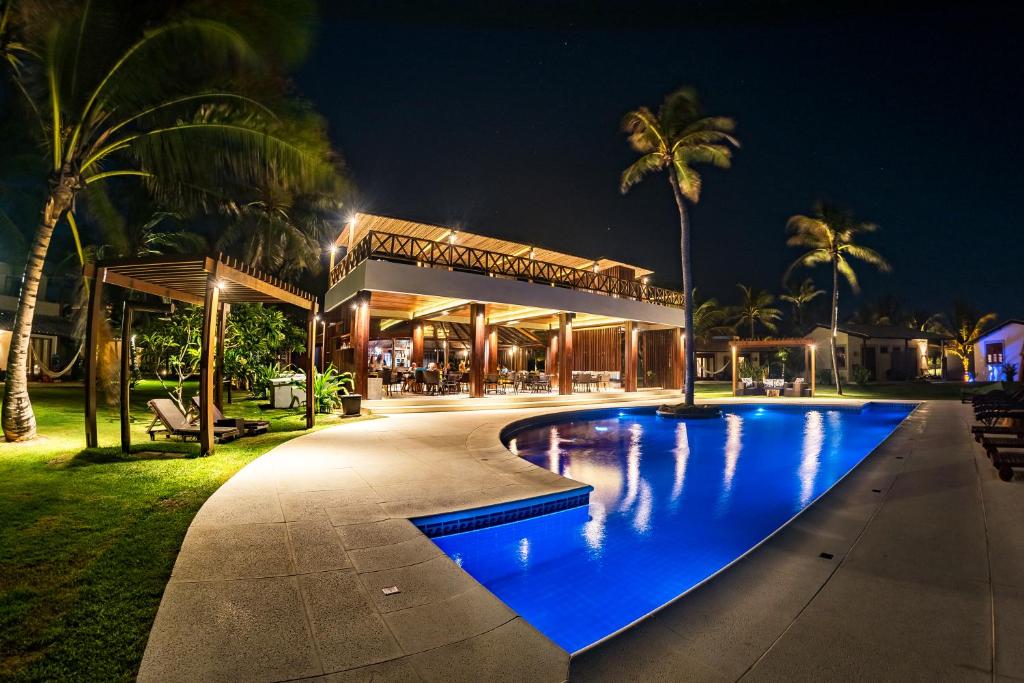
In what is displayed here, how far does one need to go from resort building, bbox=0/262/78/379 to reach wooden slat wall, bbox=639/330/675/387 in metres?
30.4

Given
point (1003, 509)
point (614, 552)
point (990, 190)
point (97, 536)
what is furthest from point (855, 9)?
point (990, 190)

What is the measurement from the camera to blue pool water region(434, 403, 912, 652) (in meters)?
3.95

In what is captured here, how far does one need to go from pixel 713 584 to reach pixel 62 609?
12.6 ft

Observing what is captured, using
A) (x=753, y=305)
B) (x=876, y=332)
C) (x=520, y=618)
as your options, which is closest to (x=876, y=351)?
(x=876, y=332)

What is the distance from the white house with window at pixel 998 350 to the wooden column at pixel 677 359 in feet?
73.6

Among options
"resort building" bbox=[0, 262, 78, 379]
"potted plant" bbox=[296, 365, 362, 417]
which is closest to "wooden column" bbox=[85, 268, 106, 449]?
"potted plant" bbox=[296, 365, 362, 417]

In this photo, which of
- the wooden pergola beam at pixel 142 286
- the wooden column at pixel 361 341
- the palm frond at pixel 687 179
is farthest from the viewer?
the palm frond at pixel 687 179

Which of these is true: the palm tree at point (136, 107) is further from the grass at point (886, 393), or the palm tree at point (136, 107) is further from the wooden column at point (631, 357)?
the grass at point (886, 393)

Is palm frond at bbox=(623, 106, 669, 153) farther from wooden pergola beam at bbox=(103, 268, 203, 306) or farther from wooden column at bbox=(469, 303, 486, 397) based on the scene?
wooden pergola beam at bbox=(103, 268, 203, 306)

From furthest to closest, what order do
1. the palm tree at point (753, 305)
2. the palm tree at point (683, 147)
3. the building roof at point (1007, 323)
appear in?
the palm tree at point (753, 305)
the building roof at point (1007, 323)
the palm tree at point (683, 147)

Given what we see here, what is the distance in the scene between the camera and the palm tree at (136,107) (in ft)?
22.9

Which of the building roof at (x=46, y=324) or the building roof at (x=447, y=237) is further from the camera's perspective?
the building roof at (x=46, y=324)

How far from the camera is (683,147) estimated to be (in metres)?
15.5

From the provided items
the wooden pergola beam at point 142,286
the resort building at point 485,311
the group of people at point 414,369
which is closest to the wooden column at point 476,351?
the resort building at point 485,311
